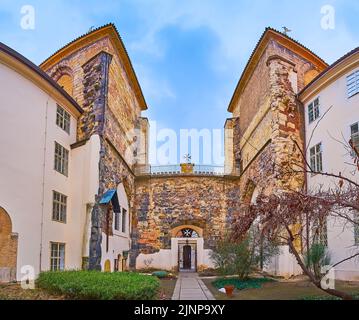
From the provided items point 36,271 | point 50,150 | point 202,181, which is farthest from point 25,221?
point 202,181

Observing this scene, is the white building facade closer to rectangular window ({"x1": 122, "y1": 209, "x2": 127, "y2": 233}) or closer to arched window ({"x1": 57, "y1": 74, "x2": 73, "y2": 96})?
rectangular window ({"x1": 122, "y1": 209, "x2": 127, "y2": 233})

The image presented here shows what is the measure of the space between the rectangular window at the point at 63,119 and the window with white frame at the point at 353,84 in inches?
461

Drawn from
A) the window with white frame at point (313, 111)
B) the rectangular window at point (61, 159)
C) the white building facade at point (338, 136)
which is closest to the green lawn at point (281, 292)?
the white building facade at point (338, 136)

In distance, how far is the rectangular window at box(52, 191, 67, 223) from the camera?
53.7 feet

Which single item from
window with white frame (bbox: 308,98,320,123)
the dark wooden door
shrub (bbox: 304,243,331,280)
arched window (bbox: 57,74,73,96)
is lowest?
the dark wooden door

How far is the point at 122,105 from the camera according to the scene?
24.1 meters

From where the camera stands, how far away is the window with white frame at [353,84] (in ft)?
51.6

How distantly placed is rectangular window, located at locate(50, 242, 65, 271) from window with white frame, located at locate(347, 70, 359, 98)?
12930mm

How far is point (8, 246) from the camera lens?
13.4m

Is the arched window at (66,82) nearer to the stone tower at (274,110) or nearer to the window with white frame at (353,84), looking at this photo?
the stone tower at (274,110)

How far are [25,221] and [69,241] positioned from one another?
3.43m

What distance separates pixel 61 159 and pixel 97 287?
8495 mm

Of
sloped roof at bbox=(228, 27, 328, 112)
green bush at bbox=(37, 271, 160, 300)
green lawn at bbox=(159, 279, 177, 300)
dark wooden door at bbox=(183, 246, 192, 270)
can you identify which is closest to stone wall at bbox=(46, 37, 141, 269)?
green lawn at bbox=(159, 279, 177, 300)

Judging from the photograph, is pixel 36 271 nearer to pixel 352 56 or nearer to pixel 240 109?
pixel 352 56
